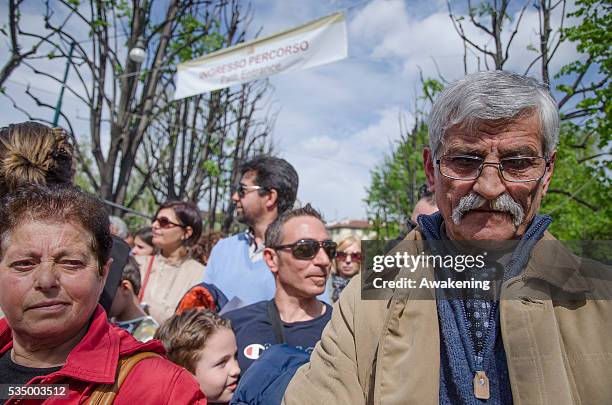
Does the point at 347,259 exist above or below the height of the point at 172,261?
above

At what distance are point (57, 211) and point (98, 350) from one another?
0.44 metres

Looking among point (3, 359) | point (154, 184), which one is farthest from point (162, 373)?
point (154, 184)

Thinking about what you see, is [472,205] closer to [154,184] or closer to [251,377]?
[251,377]

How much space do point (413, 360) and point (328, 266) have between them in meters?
1.51

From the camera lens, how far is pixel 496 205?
1.41 m

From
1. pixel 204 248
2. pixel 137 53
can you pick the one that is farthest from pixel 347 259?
pixel 137 53

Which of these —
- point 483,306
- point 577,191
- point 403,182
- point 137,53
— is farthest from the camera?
point 403,182

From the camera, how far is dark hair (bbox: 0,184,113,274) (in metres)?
1.51

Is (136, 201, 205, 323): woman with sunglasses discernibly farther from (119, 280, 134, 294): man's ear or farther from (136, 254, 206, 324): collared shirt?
(119, 280, 134, 294): man's ear

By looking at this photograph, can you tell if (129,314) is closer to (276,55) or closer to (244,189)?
(244,189)

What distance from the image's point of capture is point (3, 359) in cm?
155

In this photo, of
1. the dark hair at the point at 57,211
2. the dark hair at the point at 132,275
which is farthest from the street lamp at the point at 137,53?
the dark hair at the point at 57,211

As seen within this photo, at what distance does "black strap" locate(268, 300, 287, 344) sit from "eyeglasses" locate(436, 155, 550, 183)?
1.38 meters

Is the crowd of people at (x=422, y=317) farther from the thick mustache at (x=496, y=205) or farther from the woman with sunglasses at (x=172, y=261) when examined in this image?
the woman with sunglasses at (x=172, y=261)
